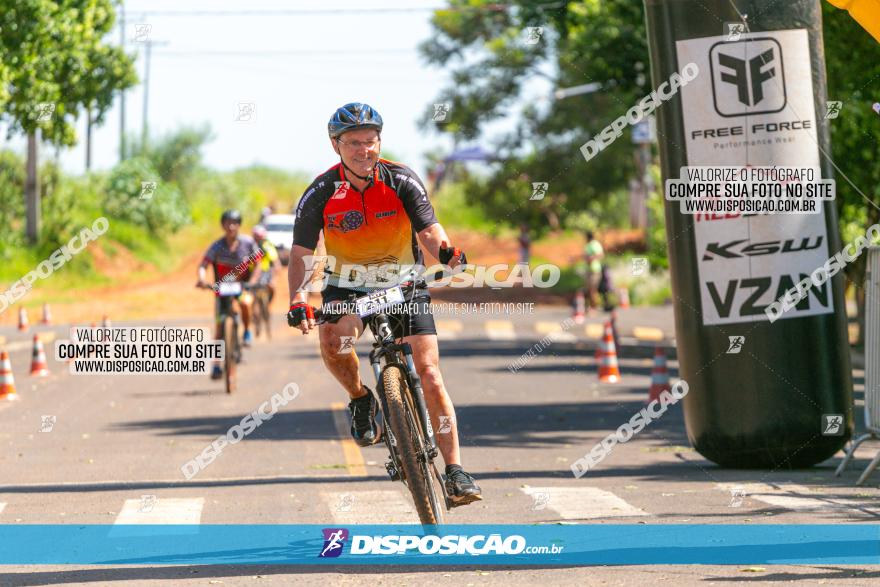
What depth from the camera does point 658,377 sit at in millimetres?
18328

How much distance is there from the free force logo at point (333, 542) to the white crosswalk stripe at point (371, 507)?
0.33 meters

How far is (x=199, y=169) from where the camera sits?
6619 cm

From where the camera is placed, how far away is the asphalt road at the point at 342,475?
7.89 m

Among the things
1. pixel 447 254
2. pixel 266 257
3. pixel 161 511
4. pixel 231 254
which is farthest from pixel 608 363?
pixel 447 254

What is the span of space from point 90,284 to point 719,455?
40194 mm

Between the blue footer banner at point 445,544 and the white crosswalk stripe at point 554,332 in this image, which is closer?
the blue footer banner at point 445,544

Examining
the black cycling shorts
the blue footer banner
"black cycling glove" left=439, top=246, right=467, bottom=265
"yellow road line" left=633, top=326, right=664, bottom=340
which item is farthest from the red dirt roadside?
"black cycling glove" left=439, top=246, right=467, bottom=265

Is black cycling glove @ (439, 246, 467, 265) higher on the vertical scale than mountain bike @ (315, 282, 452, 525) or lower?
higher

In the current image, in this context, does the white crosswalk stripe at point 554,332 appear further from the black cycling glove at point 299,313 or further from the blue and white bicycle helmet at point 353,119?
the black cycling glove at point 299,313

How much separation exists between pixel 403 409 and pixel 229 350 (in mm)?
11082

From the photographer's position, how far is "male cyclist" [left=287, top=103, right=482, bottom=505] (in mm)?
8500

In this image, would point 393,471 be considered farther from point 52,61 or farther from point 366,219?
point 52,61

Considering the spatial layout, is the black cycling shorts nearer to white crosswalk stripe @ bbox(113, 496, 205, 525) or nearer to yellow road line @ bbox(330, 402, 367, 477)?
white crosswalk stripe @ bbox(113, 496, 205, 525)

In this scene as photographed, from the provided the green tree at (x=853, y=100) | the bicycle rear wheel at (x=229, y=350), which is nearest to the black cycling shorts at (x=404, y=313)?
the bicycle rear wheel at (x=229, y=350)
